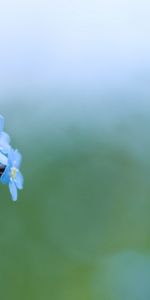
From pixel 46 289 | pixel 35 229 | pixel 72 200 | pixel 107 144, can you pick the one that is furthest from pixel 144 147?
pixel 46 289

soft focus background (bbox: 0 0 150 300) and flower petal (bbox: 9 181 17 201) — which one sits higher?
soft focus background (bbox: 0 0 150 300)

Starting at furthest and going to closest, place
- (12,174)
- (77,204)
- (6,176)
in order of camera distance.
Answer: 1. (77,204)
2. (12,174)
3. (6,176)

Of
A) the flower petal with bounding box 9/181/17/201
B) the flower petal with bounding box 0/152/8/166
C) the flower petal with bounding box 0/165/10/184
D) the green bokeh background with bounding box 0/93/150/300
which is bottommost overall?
the flower petal with bounding box 0/165/10/184

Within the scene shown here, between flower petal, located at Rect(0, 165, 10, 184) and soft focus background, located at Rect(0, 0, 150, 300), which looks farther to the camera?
soft focus background, located at Rect(0, 0, 150, 300)

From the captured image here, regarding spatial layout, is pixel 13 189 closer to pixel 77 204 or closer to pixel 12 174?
pixel 12 174

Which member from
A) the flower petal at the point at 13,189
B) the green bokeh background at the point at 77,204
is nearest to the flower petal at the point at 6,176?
the flower petal at the point at 13,189

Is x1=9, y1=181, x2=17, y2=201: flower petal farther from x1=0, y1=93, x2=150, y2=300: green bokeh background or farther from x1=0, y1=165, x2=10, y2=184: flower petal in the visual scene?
x1=0, y1=93, x2=150, y2=300: green bokeh background

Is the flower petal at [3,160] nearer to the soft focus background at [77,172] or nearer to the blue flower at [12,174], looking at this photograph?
the blue flower at [12,174]

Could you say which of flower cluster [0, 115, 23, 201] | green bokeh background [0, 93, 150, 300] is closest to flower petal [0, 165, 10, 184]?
flower cluster [0, 115, 23, 201]

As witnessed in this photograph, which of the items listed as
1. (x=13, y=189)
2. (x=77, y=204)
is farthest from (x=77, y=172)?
(x=13, y=189)
